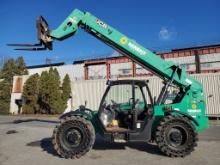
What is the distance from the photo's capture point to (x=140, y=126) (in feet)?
31.4

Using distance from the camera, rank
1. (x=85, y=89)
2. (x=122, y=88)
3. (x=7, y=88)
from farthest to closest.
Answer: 1. (x=7, y=88)
2. (x=85, y=89)
3. (x=122, y=88)

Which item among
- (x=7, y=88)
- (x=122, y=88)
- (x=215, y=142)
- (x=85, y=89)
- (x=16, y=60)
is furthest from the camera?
(x=16, y=60)

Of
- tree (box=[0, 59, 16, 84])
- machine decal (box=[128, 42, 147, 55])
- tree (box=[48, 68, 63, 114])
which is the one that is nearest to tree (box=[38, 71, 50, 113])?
tree (box=[48, 68, 63, 114])

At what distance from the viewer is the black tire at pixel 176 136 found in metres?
9.15

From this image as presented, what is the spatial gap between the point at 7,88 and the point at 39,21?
3729 cm

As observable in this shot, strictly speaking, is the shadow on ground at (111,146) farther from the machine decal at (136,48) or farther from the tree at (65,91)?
the tree at (65,91)

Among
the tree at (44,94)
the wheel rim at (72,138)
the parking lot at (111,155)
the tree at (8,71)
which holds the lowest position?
the parking lot at (111,155)

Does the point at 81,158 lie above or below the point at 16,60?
below

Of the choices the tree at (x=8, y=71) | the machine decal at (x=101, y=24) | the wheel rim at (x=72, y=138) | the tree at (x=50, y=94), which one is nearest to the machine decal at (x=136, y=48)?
the machine decal at (x=101, y=24)

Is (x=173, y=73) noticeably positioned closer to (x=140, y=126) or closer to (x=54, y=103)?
(x=140, y=126)

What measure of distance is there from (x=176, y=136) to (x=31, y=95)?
31.0 m

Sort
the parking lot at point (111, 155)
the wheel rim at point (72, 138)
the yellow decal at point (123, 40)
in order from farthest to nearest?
1. the yellow decal at point (123, 40)
2. the wheel rim at point (72, 138)
3. the parking lot at point (111, 155)

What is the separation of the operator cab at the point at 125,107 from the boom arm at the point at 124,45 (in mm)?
990

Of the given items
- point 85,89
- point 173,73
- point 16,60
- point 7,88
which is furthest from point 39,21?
point 16,60
